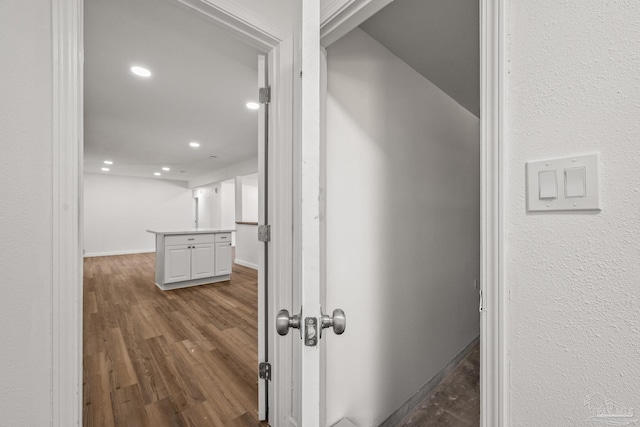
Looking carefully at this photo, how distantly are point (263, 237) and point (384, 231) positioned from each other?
73 centimetres

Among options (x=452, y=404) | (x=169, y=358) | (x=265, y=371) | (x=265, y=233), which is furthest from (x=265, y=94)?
(x=452, y=404)

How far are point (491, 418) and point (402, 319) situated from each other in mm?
1002

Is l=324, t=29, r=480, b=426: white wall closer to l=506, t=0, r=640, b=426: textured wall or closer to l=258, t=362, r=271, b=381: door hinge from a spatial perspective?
l=258, t=362, r=271, b=381: door hinge

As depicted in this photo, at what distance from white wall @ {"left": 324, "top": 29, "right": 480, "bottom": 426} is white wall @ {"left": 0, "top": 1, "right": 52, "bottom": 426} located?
100 cm

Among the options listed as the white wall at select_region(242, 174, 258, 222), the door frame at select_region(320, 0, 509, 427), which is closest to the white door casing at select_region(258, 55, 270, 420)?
the door frame at select_region(320, 0, 509, 427)

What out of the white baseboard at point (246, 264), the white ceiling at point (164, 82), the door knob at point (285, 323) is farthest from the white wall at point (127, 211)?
the door knob at point (285, 323)

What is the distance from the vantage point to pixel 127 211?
25.2 feet

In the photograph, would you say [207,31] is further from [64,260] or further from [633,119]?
[633,119]

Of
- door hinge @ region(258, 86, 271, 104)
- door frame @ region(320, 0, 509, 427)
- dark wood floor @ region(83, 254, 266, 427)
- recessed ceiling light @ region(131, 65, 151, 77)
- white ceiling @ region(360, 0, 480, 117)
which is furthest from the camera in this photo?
recessed ceiling light @ region(131, 65, 151, 77)

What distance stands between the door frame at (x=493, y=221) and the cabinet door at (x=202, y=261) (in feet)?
14.2

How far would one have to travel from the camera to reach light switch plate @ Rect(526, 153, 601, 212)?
20.7 inches

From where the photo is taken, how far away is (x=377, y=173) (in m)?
1.52

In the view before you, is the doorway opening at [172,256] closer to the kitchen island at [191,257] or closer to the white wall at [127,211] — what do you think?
the kitchen island at [191,257]

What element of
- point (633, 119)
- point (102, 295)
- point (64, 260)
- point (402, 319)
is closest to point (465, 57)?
point (633, 119)
